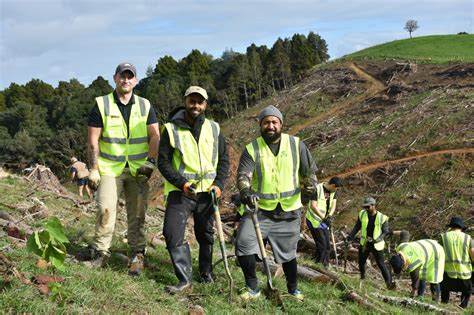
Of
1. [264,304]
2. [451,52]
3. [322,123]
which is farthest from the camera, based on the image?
[451,52]

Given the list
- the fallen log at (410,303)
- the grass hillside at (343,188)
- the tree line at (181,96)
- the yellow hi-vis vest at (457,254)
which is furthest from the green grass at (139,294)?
the tree line at (181,96)

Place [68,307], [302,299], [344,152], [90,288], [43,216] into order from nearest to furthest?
[68,307] → [90,288] → [302,299] → [43,216] → [344,152]

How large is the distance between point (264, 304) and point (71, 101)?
54408 mm

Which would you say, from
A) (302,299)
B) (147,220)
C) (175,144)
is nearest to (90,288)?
(175,144)

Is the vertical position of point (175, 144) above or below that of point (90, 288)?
above

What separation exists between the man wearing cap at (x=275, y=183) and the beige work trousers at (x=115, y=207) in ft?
3.92

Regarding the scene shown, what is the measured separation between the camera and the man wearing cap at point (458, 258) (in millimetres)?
7859

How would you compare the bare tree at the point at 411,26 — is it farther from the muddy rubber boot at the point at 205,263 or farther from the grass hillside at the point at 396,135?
the muddy rubber boot at the point at 205,263

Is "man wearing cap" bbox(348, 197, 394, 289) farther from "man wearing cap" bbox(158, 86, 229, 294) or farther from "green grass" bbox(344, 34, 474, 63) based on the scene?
"green grass" bbox(344, 34, 474, 63)

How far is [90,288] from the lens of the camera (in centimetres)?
415

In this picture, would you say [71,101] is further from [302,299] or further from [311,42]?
[302,299]

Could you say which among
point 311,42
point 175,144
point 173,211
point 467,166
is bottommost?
point 467,166

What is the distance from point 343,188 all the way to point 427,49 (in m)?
25.4

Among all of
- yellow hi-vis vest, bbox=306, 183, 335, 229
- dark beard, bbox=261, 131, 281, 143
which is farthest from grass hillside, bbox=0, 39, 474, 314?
dark beard, bbox=261, 131, 281, 143
